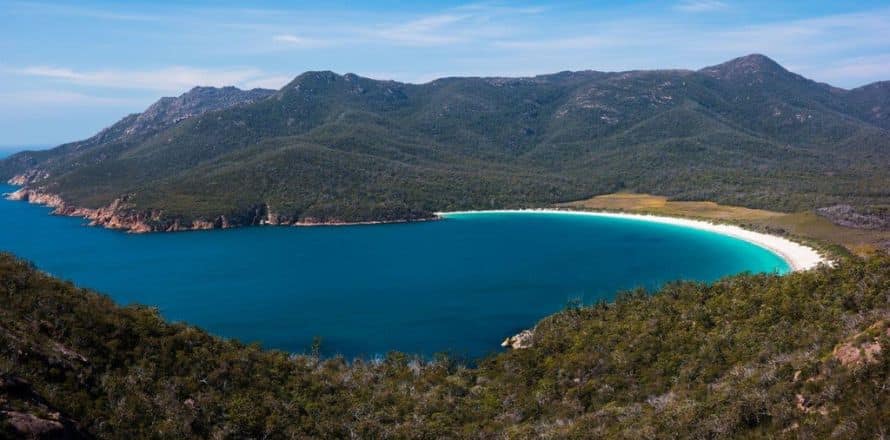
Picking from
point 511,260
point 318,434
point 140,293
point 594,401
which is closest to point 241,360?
point 318,434

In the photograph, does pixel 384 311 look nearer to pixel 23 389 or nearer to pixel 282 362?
pixel 282 362

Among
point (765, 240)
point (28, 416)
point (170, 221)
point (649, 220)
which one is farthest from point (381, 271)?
point (28, 416)

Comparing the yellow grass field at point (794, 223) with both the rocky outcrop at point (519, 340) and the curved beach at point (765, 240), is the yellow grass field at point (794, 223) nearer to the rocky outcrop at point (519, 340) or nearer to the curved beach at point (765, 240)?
the curved beach at point (765, 240)

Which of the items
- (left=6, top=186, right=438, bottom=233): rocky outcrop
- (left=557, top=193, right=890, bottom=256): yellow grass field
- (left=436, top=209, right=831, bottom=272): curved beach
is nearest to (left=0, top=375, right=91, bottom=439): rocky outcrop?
(left=436, top=209, right=831, bottom=272): curved beach

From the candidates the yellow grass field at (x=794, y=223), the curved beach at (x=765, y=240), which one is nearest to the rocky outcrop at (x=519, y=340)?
the curved beach at (x=765, y=240)

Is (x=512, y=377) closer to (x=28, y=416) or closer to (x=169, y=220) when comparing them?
(x=28, y=416)
